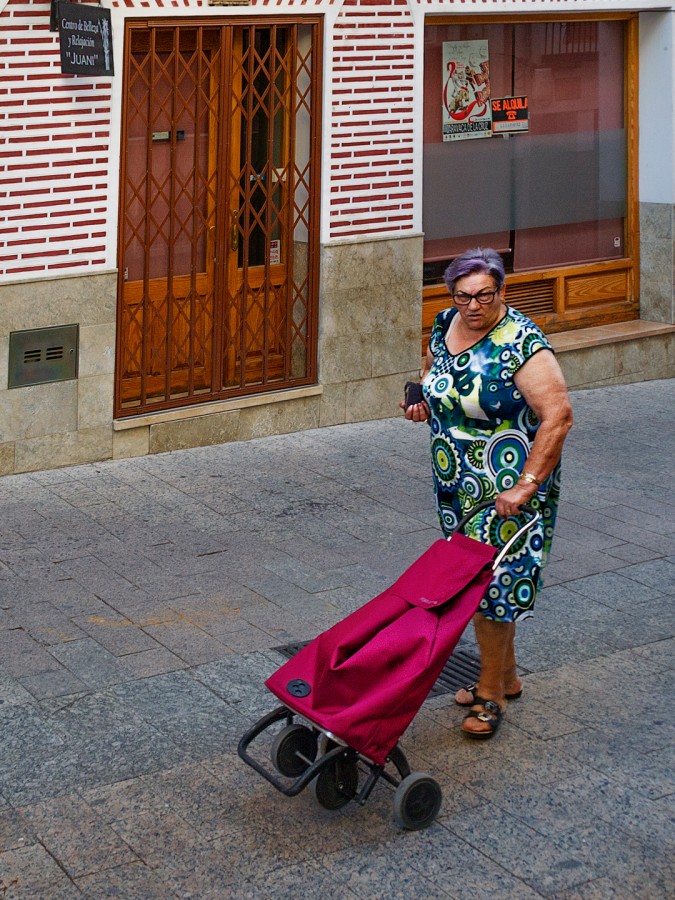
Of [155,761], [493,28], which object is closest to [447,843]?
[155,761]

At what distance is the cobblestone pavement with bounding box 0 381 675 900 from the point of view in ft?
15.1

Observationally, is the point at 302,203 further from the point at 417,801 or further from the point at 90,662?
the point at 417,801

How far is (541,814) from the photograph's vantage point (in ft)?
16.2

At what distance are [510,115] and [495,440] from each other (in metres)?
6.33

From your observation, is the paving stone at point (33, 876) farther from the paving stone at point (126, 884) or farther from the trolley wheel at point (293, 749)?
the trolley wheel at point (293, 749)

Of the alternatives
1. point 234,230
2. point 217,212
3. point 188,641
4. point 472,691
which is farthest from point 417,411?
point 234,230

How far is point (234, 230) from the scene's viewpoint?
31.3ft

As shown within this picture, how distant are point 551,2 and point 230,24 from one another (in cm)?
294

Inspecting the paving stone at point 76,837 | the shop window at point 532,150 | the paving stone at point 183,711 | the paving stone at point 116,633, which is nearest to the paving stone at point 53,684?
the paving stone at point 183,711

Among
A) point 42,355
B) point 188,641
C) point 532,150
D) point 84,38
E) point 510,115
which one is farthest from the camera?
point 532,150

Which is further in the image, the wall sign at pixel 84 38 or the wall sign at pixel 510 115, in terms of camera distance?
the wall sign at pixel 510 115

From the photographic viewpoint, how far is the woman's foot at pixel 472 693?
5750 millimetres

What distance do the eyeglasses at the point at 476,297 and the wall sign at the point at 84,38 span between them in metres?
3.96

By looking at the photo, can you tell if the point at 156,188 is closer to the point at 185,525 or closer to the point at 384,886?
the point at 185,525
